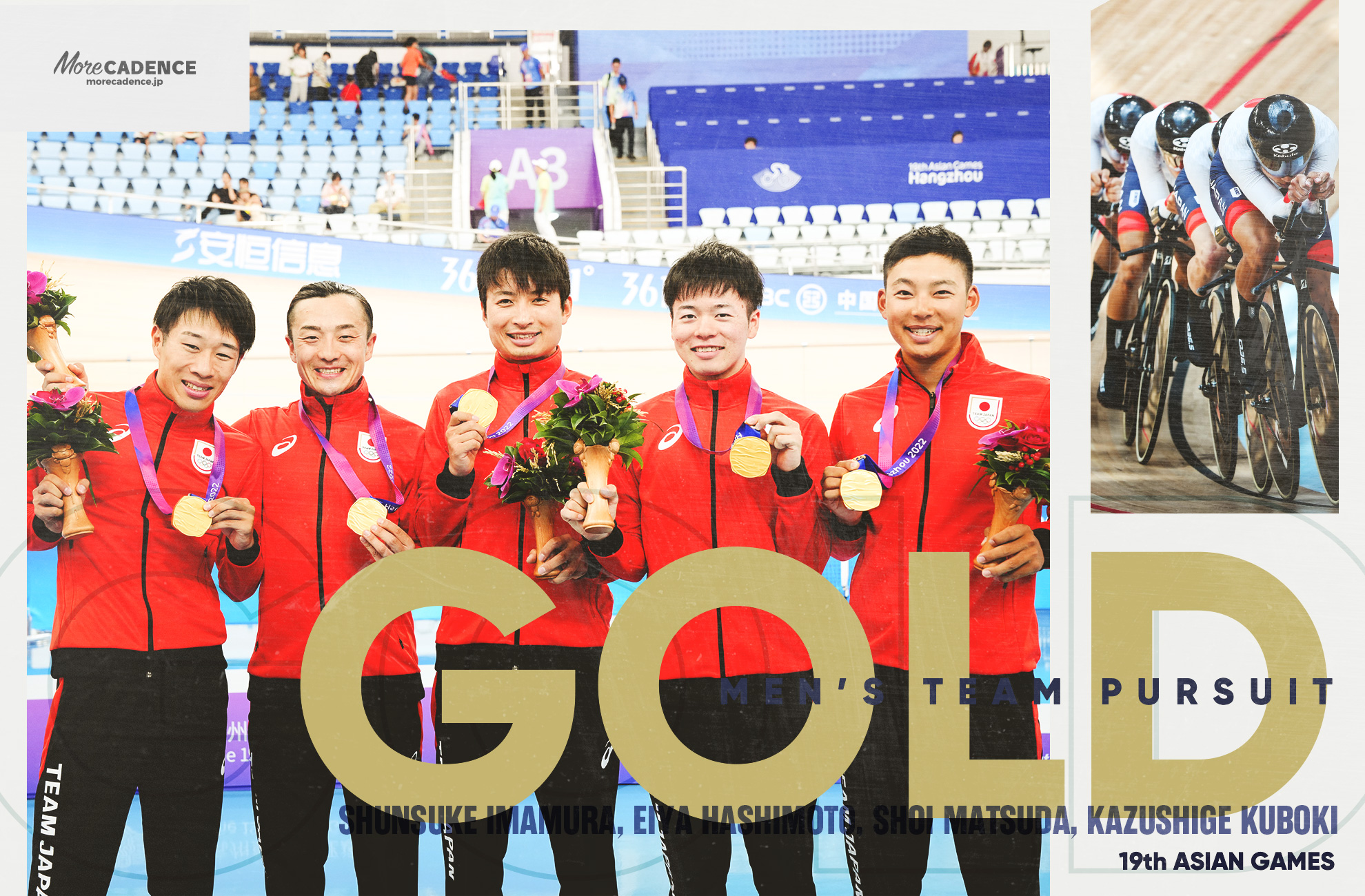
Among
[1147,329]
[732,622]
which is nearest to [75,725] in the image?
[732,622]

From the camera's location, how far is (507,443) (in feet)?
9.16

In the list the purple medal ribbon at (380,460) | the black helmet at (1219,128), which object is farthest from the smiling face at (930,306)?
the purple medal ribbon at (380,460)

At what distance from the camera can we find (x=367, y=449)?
284cm

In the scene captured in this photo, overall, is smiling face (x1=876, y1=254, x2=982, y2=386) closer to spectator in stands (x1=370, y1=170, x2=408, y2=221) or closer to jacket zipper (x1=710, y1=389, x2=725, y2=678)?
jacket zipper (x1=710, y1=389, x2=725, y2=678)

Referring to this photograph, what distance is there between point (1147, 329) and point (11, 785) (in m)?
3.68

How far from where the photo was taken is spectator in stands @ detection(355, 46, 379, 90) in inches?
130

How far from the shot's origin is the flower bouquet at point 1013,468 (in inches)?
107

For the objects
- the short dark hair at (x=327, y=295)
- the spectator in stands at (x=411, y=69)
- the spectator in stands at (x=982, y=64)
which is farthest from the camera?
the spectator in stands at (x=411, y=69)

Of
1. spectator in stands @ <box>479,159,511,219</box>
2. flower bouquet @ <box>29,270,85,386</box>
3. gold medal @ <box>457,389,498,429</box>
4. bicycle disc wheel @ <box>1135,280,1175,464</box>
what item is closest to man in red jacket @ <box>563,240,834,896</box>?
gold medal @ <box>457,389,498,429</box>

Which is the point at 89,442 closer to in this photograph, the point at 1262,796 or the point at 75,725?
the point at 75,725

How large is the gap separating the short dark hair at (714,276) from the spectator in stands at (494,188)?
0.74 metres

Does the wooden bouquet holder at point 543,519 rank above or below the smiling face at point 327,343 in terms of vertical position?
below

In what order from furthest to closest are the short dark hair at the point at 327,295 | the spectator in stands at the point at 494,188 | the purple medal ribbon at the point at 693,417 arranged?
the spectator in stands at the point at 494,188
the short dark hair at the point at 327,295
the purple medal ribbon at the point at 693,417

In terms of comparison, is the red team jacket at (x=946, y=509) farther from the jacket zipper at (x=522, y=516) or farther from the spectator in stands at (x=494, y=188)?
the spectator in stands at (x=494, y=188)
